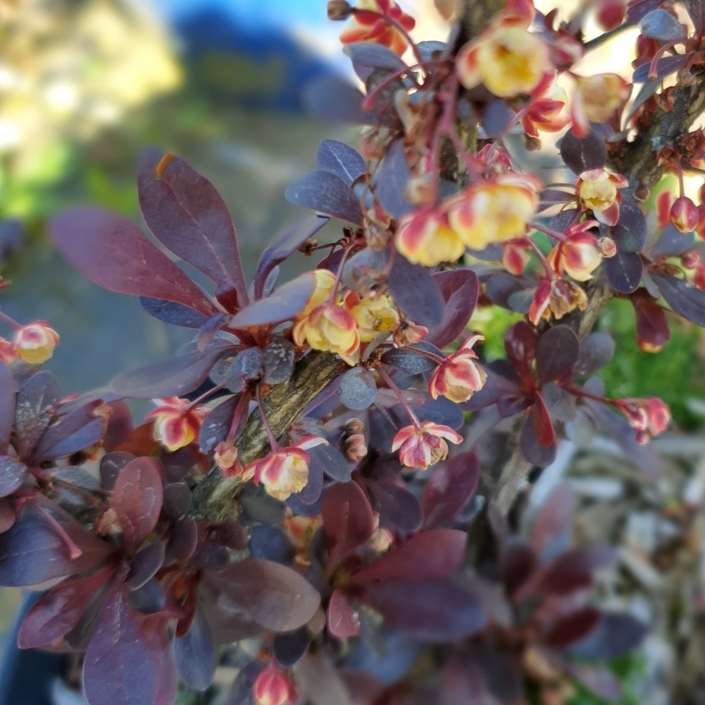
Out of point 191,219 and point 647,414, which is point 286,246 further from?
point 647,414

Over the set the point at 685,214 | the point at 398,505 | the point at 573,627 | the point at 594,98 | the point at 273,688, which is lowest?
the point at 573,627

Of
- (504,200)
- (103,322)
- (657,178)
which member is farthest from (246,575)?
(103,322)

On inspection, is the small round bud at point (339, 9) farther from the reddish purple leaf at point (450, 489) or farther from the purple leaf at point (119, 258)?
the reddish purple leaf at point (450, 489)

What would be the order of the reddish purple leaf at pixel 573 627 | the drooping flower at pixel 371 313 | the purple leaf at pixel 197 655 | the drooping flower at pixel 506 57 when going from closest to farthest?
the drooping flower at pixel 506 57, the drooping flower at pixel 371 313, the purple leaf at pixel 197 655, the reddish purple leaf at pixel 573 627

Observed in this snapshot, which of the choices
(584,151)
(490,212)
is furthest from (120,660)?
(584,151)

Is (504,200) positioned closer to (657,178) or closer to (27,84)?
(657,178)

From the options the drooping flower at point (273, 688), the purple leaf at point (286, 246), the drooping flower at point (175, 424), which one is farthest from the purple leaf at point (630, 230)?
the drooping flower at point (273, 688)

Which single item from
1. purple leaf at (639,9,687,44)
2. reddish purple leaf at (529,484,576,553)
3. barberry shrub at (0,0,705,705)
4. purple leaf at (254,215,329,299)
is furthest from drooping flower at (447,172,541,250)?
reddish purple leaf at (529,484,576,553)
